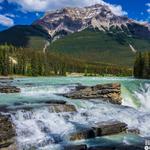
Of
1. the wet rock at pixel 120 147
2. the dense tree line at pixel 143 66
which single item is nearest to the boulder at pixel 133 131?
the wet rock at pixel 120 147

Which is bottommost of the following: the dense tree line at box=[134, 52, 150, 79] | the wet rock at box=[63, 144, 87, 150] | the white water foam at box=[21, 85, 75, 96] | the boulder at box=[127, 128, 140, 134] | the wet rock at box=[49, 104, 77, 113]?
the wet rock at box=[63, 144, 87, 150]

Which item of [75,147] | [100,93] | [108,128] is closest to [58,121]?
[108,128]

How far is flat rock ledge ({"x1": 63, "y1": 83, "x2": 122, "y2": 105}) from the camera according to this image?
60312mm

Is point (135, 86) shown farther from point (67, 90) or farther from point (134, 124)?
point (134, 124)

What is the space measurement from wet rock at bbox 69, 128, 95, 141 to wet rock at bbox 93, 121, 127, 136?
58 cm

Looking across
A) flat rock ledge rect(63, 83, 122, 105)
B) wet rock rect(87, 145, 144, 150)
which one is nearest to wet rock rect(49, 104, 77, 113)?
flat rock ledge rect(63, 83, 122, 105)

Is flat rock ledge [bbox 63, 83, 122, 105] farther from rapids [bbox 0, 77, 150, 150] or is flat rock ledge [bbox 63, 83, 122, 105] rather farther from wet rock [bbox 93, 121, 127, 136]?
wet rock [bbox 93, 121, 127, 136]

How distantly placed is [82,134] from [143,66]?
124419mm

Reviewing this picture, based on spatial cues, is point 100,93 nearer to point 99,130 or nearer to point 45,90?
point 45,90

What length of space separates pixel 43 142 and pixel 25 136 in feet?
7.82

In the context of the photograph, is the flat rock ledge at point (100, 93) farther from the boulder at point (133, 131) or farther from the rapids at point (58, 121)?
the boulder at point (133, 131)

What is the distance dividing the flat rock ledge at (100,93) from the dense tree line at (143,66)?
90.8 m

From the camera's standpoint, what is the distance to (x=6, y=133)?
33969mm

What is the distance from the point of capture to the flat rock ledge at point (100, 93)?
60.3 metres
